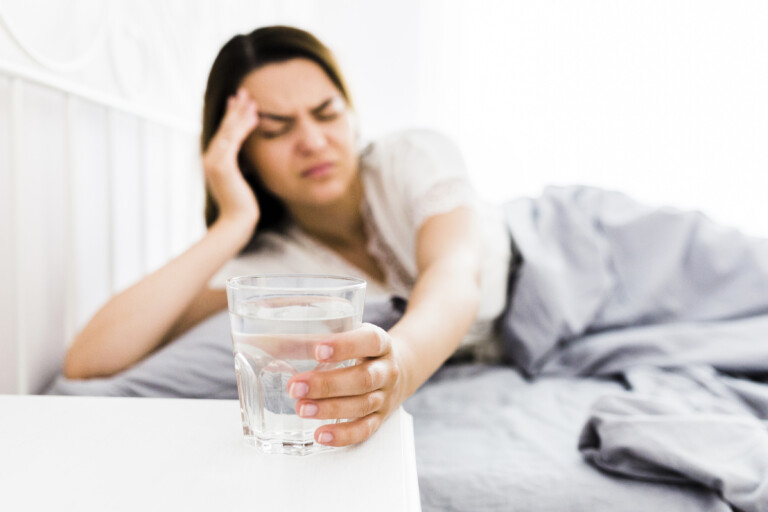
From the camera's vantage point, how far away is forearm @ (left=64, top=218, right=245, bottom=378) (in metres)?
0.71

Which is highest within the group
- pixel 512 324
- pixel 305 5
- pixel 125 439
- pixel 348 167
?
pixel 305 5

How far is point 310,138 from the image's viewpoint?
0.97 m

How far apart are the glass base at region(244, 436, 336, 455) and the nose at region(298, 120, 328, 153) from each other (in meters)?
0.70

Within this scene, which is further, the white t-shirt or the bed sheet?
the white t-shirt

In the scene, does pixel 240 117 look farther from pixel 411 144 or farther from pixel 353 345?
pixel 353 345

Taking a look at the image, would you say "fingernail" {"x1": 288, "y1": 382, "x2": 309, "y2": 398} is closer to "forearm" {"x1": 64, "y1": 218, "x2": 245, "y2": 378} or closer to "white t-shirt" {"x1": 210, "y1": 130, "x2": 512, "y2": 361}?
"forearm" {"x1": 64, "y1": 218, "x2": 245, "y2": 378}

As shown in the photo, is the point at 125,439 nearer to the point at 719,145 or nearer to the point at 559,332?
the point at 559,332

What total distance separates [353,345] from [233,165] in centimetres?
73

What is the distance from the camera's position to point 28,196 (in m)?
0.72

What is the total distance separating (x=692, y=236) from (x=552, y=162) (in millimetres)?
Result: 1385

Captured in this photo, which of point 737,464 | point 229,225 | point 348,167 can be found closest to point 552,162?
point 348,167

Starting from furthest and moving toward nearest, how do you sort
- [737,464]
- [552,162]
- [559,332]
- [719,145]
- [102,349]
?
[552,162], [719,145], [559,332], [102,349], [737,464]

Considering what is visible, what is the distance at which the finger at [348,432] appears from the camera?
0.34 m

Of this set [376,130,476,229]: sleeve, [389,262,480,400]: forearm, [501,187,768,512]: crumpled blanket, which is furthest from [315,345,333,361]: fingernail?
[376,130,476,229]: sleeve
